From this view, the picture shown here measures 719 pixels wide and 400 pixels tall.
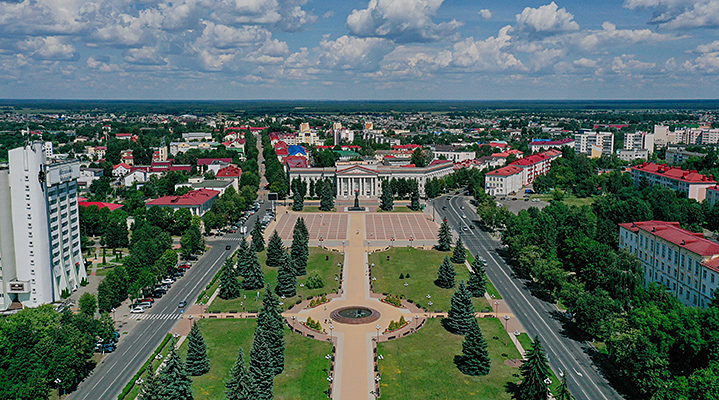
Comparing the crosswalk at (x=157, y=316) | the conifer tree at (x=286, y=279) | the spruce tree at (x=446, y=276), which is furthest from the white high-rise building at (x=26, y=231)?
the spruce tree at (x=446, y=276)

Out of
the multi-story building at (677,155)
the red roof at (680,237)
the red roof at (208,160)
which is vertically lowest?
the red roof at (680,237)

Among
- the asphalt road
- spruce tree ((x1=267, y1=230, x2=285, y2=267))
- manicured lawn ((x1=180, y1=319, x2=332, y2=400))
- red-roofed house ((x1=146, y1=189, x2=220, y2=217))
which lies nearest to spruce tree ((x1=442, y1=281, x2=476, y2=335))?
the asphalt road

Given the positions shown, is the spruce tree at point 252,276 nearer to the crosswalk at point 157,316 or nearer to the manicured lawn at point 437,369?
the crosswalk at point 157,316

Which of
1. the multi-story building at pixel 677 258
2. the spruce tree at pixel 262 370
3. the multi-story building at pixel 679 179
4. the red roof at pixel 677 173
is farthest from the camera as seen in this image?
the red roof at pixel 677 173

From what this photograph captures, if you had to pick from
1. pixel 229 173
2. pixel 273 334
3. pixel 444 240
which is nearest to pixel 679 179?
pixel 444 240

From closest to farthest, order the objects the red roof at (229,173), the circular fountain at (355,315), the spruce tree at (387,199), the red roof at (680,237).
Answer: the circular fountain at (355,315) < the red roof at (680,237) < the spruce tree at (387,199) < the red roof at (229,173)

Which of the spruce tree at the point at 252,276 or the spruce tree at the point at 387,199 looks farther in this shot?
the spruce tree at the point at 387,199

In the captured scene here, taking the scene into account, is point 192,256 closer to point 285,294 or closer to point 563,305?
point 285,294

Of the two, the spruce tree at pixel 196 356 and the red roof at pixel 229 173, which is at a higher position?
the red roof at pixel 229 173
